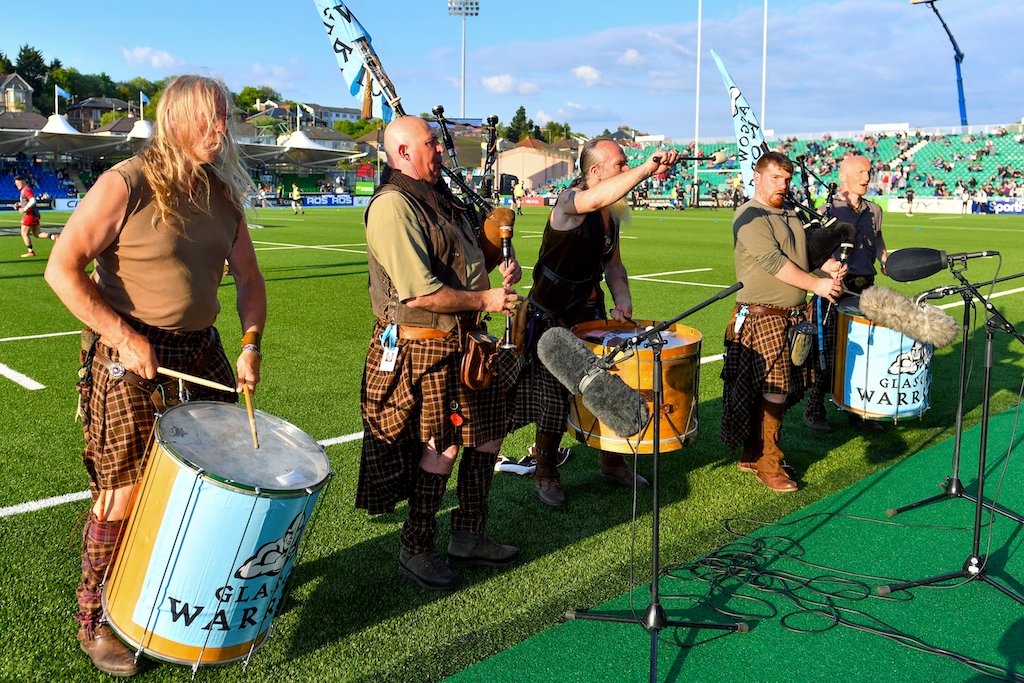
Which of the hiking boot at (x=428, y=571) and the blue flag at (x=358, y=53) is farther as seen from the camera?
the blue flag at (x=358, y=53)

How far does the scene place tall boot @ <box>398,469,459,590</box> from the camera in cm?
364

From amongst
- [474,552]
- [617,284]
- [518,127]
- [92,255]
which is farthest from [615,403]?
[518,127]

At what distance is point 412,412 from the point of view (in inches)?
137

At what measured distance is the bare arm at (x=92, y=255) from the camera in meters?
2.64

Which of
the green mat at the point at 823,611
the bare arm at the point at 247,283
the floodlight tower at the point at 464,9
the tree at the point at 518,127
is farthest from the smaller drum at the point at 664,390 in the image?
the tree at the point at 518,127

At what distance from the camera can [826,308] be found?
5.89m

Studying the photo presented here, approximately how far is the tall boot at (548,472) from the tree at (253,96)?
137m

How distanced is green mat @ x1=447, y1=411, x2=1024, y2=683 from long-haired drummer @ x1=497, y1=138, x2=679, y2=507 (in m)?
0.99

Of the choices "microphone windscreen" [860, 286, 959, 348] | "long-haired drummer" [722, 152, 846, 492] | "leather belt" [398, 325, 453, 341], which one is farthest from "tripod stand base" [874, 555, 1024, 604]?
"leather belt" [398, 325, 453, 341]

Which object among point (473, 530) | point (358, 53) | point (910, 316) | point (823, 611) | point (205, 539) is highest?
point (358, 53)

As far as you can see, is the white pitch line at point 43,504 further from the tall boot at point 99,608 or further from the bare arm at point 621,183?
the bare arm at point 621,183

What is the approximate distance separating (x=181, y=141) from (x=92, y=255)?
484mm

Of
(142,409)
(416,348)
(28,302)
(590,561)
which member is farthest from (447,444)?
(28,302)

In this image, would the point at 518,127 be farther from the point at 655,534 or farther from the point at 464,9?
the point at 655,534
